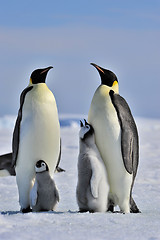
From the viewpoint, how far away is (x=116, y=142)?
414 cm

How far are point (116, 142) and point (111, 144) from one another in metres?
0.05

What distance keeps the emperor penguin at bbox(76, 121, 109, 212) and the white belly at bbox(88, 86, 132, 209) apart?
0.44ft

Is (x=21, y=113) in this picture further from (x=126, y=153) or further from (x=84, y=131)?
(x=126, y=153)

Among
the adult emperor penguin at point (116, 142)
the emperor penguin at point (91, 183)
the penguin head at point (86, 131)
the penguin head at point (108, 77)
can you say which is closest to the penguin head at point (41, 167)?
the emperor penguin at point (91, 183)

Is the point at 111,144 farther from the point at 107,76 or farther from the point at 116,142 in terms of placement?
the point at 107,76

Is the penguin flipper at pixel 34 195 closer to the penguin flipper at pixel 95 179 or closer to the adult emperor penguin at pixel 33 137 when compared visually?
the adult emperor penguin at pixel 33 137

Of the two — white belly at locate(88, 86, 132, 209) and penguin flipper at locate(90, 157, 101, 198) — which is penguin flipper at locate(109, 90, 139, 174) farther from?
penguin flipper at locate(90, 157, 101, 198)

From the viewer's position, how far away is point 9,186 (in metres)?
6.30

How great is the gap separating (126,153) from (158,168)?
4.35 metres

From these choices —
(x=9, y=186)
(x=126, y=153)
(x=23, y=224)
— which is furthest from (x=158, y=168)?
(x=23, y=224)

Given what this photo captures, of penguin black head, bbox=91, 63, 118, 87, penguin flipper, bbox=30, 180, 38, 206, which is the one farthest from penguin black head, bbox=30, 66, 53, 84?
penguin flipper, bbox=30, 180, 38, 206

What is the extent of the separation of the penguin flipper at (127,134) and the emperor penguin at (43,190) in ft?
2.44

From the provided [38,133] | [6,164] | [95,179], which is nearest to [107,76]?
[38,133]

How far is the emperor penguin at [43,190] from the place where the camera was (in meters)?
4.04
